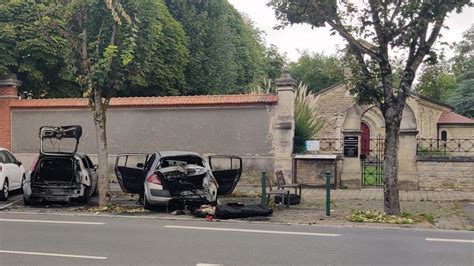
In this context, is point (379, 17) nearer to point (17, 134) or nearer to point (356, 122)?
point (356, 122)

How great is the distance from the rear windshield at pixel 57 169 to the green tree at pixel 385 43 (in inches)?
270

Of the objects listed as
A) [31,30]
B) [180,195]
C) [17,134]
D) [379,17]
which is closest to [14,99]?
[17,134]

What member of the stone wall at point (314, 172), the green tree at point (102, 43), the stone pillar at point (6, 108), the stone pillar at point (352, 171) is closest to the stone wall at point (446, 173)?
the stone pillar at point (352, 171)

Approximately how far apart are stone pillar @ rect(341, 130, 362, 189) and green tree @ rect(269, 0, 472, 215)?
5299 millimetres

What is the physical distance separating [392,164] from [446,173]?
5992 mm

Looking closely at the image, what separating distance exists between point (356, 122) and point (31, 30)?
13029 millimetres

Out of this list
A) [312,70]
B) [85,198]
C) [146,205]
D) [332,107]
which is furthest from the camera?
[312,70]

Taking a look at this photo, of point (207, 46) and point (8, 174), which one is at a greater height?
point (207, 46)

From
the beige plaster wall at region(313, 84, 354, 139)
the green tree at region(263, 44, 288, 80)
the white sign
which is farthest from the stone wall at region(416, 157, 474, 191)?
the green tree at region(263, 44, 288, 80)

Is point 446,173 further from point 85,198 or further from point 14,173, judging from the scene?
point 14,173

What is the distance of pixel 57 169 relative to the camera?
14.5 metres

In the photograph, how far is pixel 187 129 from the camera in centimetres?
1950

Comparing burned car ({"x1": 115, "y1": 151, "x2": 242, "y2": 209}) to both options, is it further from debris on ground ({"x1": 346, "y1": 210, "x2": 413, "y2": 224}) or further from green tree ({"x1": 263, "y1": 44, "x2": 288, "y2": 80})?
green tree ({"x1": 263, "y1": 44, "x2": 288, "y2": 80})

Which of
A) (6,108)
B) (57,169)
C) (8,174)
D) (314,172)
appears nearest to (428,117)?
(314,172)
